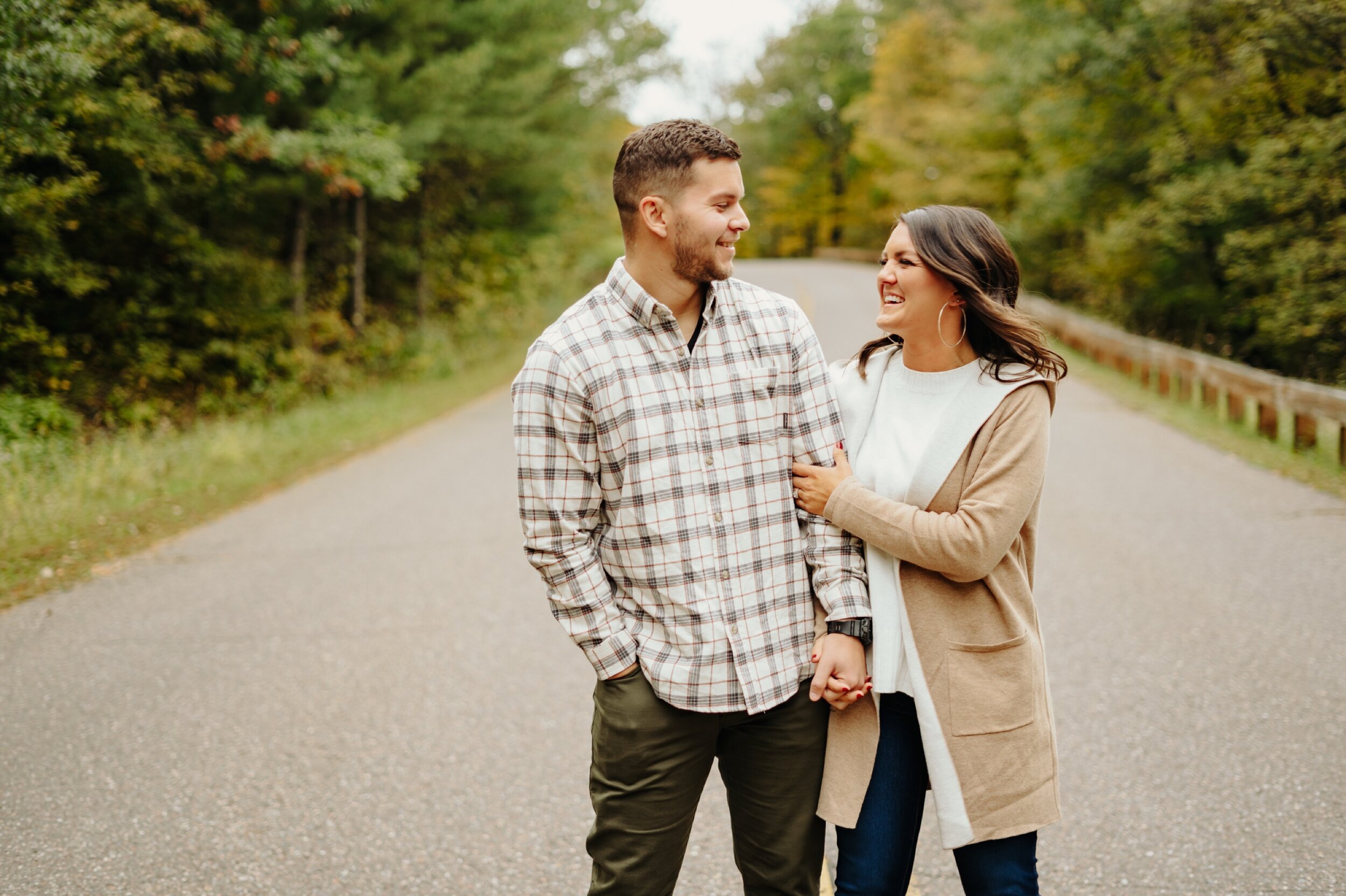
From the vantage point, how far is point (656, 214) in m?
2.01

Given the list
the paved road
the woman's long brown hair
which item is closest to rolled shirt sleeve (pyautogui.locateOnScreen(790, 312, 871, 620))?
the woman's long brown hair

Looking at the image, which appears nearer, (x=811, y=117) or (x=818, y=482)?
(x=818, y=482)

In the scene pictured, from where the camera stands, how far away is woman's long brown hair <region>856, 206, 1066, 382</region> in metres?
2.07

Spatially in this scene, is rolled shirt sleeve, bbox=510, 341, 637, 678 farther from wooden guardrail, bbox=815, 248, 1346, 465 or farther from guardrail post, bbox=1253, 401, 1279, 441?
guardrail post, bbox=1253, 401, 1279, 441

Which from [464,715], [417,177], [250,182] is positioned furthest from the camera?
[417,177]

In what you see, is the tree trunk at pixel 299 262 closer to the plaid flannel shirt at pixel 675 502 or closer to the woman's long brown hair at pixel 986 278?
the plaid flannel shirt at pixel 675 502

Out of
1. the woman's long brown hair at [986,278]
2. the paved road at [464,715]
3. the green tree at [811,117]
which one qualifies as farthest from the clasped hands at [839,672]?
the green tree at [811,117]

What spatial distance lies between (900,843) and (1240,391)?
9.93 m

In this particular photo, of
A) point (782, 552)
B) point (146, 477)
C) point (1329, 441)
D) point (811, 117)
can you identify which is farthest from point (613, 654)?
point (811, 117)

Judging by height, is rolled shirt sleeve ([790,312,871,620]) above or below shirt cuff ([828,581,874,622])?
above

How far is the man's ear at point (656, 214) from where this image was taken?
6.57 feet

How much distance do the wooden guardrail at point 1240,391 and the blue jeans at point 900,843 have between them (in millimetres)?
4328

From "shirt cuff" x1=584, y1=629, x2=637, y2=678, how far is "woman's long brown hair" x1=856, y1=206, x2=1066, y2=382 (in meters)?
0.99

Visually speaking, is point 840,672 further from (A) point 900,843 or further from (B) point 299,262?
(B) point 299,262
